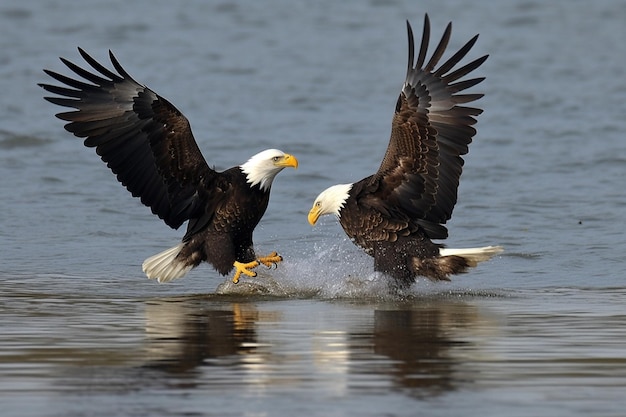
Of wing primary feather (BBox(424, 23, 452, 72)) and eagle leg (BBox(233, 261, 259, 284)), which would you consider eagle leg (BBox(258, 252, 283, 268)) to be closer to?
eagle leg (BBox(233, 261, 259, 284))

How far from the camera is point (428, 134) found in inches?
311

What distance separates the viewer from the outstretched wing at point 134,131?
26.0ft

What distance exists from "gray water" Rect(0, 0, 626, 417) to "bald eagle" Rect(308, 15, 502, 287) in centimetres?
18

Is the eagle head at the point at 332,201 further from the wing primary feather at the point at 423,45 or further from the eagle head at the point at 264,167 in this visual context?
the wing primary feather at the point at 423,45

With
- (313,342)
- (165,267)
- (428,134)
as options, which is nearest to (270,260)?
(165,267)

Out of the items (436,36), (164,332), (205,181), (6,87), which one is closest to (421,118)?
(205,181)

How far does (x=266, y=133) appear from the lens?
46.0ft

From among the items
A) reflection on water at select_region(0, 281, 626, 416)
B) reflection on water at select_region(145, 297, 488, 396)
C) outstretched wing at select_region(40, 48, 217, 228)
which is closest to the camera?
reflection on water at select_region(0, 281, 626, 416)

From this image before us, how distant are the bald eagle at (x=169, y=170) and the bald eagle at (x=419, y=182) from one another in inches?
20.0

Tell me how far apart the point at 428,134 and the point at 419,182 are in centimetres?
28

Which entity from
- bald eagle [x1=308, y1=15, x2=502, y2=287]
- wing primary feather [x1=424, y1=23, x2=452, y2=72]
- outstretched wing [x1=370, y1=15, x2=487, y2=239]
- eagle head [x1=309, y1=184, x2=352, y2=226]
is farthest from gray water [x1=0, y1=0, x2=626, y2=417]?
wing primary feather [x1=424, y1=23, x2=452, y2=72]

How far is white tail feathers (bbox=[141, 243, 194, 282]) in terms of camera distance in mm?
8062

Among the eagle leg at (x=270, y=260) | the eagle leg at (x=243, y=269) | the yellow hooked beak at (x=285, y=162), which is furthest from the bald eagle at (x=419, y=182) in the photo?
the eagle leg at (x=243, y=269)

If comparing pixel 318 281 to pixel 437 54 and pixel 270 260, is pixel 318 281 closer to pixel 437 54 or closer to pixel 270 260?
pixel 270 260
